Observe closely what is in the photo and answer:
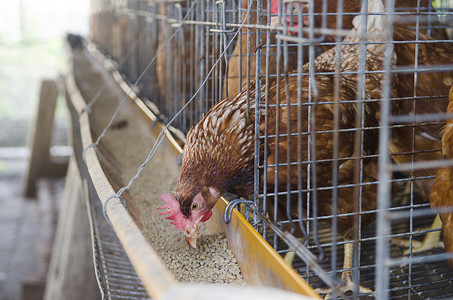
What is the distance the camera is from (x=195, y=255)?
1389 mm

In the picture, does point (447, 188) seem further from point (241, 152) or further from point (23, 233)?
point (23, 233)

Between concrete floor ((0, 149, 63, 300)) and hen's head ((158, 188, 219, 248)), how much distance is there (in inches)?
133

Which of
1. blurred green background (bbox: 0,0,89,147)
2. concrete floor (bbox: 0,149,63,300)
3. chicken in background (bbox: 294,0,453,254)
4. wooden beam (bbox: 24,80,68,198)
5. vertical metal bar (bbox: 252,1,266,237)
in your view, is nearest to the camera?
vertical metal bar (bbox: 252,1,266,237)

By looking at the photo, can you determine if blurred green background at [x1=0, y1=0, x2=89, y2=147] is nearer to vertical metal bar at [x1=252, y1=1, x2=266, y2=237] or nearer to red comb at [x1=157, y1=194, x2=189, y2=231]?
red comb at [x1=157, y1=194, x2=189, y2=231]

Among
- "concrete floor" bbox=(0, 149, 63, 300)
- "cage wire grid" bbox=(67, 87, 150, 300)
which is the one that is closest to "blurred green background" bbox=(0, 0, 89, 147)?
"concrete floor" bbox=(0, 149, 63, 300)

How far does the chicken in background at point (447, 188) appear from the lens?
4.56ft

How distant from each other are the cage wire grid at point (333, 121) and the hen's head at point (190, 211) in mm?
149

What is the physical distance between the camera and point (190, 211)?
1.47 m

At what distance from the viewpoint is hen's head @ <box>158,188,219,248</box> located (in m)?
1.43

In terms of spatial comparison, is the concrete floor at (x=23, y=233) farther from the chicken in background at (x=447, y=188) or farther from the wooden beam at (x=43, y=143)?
the chicken in background at (x=447, y=188)

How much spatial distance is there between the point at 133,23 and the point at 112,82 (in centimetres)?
48

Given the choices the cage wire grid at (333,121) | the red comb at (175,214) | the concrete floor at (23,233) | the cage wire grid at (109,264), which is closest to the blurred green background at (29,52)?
the concrete floor at (23,233)

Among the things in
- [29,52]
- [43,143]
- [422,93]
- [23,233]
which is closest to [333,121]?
[422,93]

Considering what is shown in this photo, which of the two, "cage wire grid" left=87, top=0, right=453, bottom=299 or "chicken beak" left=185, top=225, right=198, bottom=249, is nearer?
"cage wire grid" left=87, top=0, right=453, bottom=299
